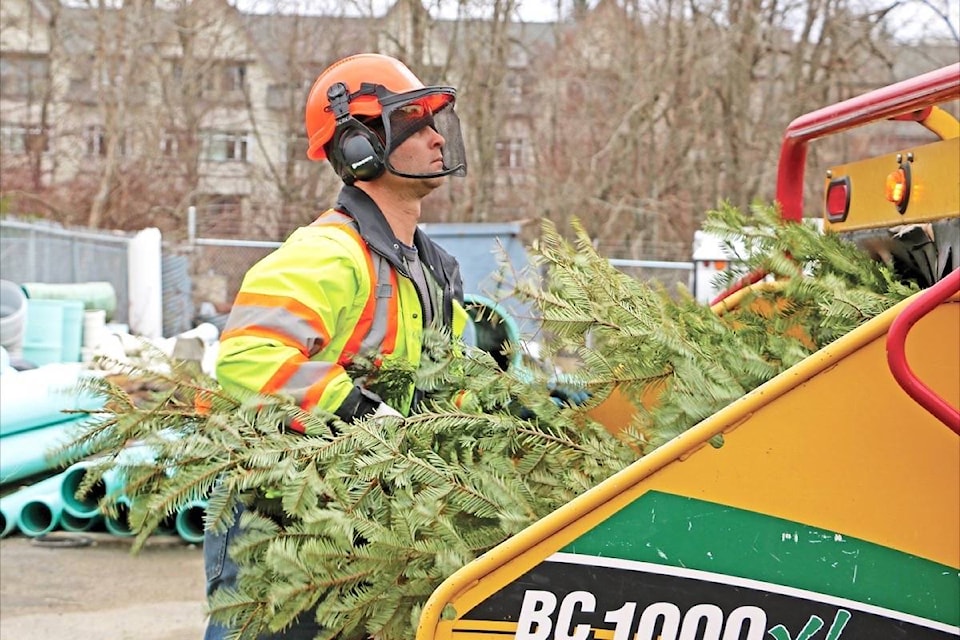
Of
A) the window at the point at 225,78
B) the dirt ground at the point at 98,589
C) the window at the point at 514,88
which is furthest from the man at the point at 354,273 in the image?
the window at the point at 225,78

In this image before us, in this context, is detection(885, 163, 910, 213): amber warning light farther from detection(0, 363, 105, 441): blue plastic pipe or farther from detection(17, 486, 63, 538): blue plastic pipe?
detection(0, 363, 105, 441): blue plastic pipe

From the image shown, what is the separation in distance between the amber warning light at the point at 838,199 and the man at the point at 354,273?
3.21 ft

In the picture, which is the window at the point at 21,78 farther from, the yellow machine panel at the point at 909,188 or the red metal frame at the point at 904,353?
the red metal frame at the point at 904,353

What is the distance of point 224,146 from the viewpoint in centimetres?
3272

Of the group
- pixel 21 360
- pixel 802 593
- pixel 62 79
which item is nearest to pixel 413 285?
pixel 802 593

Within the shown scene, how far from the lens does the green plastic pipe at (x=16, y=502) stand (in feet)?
24.0

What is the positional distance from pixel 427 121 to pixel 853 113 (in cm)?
112

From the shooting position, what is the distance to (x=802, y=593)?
6.59ft

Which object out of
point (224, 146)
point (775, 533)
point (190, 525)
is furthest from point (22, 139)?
point (775, 533)

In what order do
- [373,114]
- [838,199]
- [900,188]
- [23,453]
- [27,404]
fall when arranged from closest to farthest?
[900,188], [838,199], [373,114], [23,453], [27,404]

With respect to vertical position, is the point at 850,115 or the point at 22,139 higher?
the point at 22,139

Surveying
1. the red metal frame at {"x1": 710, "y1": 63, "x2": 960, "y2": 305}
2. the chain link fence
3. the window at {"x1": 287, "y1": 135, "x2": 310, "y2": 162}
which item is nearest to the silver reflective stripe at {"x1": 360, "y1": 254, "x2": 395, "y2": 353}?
the red metal frame at {"x1": 710, "y1": 63, "x2": 960, "y2": 305}

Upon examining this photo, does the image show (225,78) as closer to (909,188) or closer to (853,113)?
(853,113)

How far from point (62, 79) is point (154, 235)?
1444cm
